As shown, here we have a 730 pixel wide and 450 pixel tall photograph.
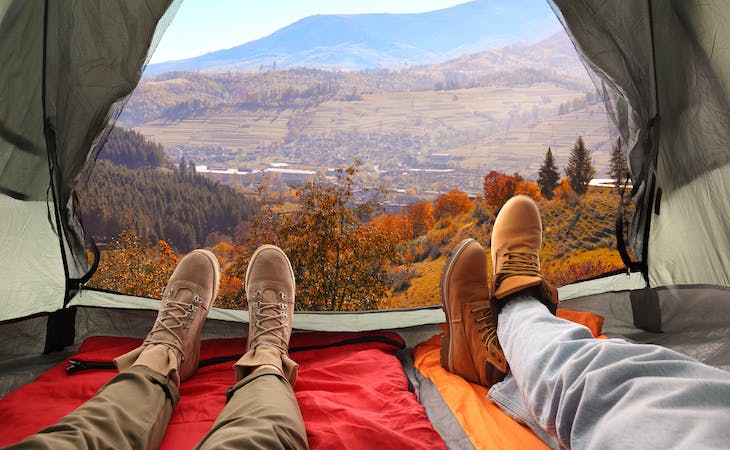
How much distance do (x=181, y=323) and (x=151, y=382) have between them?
24cm

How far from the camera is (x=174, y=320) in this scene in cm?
128

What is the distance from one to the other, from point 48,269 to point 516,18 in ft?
5.27

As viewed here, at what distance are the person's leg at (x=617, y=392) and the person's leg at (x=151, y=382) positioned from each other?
2.15 feet

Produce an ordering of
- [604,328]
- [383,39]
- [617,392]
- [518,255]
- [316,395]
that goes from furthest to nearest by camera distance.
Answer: [383,39], [604,328], [518,255], [316,395], [617,392]

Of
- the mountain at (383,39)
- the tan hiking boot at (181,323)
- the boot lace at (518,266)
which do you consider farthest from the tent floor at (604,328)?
the mountain at (383,39)

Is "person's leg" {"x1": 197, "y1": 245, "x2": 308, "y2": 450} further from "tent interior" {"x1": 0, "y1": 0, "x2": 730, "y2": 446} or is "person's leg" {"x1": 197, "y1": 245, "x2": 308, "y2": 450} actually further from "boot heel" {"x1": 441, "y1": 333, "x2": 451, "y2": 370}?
"tent interior" {"x1": 0, "y1": 0, "x2": 730, "y2": 446}

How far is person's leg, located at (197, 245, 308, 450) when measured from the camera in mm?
817

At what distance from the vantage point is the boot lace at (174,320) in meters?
1.22

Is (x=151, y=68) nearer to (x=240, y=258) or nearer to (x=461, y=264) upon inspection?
(x=240, y=258)

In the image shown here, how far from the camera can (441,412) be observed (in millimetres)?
1177

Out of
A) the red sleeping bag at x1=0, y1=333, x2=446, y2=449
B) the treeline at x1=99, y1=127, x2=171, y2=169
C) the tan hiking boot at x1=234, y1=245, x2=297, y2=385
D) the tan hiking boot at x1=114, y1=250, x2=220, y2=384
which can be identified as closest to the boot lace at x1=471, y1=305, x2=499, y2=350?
the red sleeping bag at x1=0, y1=333, x2=446, y2=449

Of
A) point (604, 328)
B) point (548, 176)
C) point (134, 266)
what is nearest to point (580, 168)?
point (548, 176)

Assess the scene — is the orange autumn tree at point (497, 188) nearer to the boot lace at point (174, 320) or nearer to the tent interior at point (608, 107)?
the tent interior at point (608, 107)

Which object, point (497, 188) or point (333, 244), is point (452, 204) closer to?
point (497, 188)
